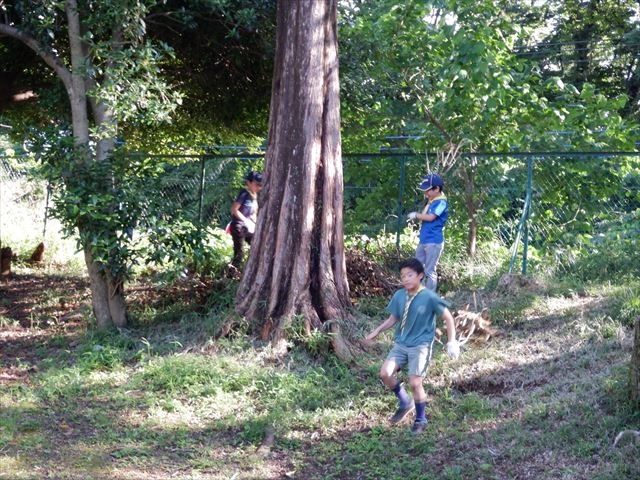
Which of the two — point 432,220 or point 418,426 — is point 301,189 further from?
point 418,426

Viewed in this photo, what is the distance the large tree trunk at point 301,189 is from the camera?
326 inches

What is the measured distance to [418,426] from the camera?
6285 millimetres

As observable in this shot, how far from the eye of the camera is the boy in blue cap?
8.68 meters

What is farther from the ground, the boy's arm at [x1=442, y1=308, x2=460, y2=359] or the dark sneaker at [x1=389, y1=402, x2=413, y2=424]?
the boy's arm at [x1=442, y1=308, x2=460, y2=359]

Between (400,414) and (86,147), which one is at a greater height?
(86,147)

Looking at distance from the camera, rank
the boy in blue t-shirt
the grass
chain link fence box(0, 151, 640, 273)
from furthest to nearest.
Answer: chain link fence box(0, 151, 640, 273) → the boy in blue t-shirt → the grass

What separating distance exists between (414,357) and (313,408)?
1.16m

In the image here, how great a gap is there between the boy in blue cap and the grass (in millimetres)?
888

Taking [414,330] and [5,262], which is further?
[5,262]

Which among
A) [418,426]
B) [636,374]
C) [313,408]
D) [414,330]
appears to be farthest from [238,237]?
[636,374]

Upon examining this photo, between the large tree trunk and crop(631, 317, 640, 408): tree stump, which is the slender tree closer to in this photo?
the large tree trunk

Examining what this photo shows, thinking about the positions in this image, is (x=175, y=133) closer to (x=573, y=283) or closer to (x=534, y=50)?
(x=573, y=283)

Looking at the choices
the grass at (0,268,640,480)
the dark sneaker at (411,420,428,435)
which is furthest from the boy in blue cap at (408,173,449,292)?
the dark sneaker at (411,420,428,435)

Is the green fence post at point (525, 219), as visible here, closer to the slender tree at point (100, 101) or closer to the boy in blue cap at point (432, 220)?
the boy in blue cap at point (432, 220)
